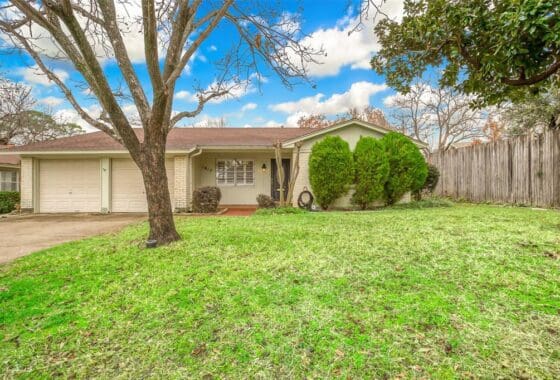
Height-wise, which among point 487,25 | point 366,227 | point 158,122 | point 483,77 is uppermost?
point 487,25

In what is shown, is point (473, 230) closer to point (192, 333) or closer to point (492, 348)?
point (492, 348)

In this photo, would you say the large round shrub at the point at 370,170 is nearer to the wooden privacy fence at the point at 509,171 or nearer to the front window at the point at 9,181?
the wooden privacy fence at the point at 509,171

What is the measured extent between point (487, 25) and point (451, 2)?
0.78 metres

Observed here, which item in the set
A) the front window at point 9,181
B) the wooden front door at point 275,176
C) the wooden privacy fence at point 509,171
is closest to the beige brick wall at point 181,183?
the wooden front door at point 275,176

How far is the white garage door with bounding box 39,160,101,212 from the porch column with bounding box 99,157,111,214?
0.82 feet

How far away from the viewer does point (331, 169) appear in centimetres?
1026

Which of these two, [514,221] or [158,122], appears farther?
[514,221]

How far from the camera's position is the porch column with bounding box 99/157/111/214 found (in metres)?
11.7

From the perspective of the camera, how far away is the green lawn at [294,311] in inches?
79.1

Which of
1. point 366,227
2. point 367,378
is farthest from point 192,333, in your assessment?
point 366,227

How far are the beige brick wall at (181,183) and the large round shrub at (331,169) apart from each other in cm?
521

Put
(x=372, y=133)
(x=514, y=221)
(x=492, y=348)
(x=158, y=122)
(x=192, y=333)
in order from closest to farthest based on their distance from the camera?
1. (x=492, y=348)
2. (x=192, y=333)
3. (x=158, y=122)
4. (x=514, y=221)
5. (x=372, y=133)

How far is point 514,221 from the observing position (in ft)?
19.7

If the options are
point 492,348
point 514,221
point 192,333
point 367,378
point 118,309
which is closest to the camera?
point 367,378
